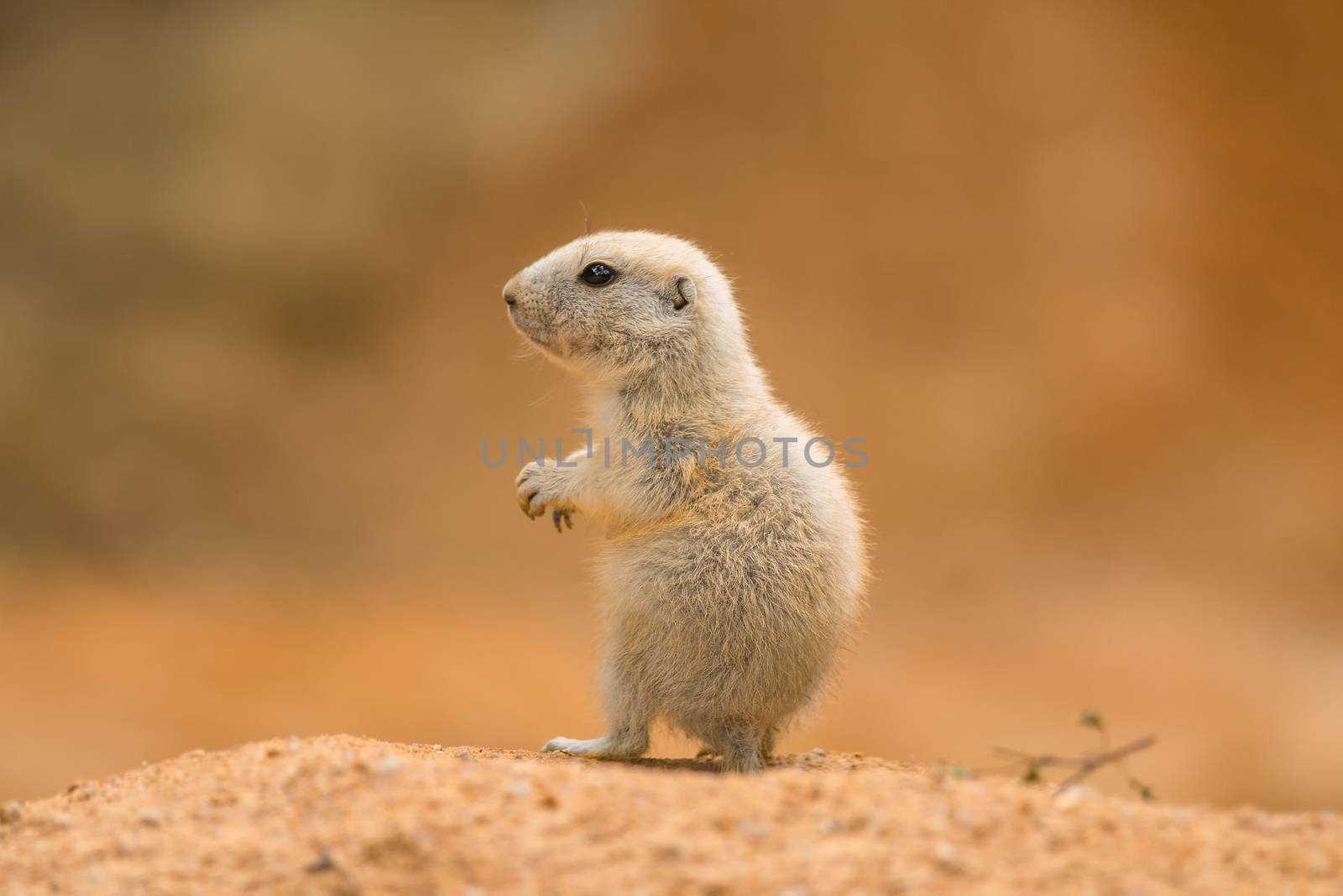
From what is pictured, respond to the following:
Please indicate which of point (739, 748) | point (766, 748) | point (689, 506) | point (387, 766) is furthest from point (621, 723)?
point (387, 766)

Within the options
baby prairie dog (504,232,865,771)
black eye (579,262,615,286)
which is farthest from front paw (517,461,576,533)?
black eye (579,262,615,286)

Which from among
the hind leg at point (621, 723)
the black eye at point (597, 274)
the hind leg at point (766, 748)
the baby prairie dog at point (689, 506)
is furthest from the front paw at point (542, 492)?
the hind leg at point (766, 748)

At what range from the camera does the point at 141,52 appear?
43.5 feet

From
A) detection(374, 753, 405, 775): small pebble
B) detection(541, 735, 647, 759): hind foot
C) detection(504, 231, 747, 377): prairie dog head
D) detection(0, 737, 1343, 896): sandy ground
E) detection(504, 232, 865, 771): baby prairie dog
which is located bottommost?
detection(0, 737, 1343, 896): sandy ground

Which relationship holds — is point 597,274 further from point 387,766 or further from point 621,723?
point 387,766

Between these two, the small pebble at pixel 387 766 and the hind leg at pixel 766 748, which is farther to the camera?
the hind leg at pixel 766 748

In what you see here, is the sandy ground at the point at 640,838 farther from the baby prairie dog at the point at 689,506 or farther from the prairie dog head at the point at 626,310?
the prairie dog head at the point at 626,310

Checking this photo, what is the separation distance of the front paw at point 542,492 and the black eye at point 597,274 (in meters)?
0.85

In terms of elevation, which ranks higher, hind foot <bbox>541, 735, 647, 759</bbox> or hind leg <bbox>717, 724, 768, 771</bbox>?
hind foot <bbox>541, 735, 647, 759</bbox>

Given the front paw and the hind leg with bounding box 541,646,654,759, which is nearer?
the hind leg with bounding box 541,646,654,759

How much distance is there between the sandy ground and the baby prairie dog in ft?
3.51

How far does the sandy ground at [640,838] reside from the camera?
326 centimetres

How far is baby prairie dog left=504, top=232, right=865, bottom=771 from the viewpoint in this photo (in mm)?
4996

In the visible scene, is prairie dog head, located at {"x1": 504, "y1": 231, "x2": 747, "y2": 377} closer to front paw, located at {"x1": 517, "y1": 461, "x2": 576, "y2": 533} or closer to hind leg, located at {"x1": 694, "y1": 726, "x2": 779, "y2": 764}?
front paw, located at {"x1": 517, "y1": 461, "x2": 576, "y2": 533}
